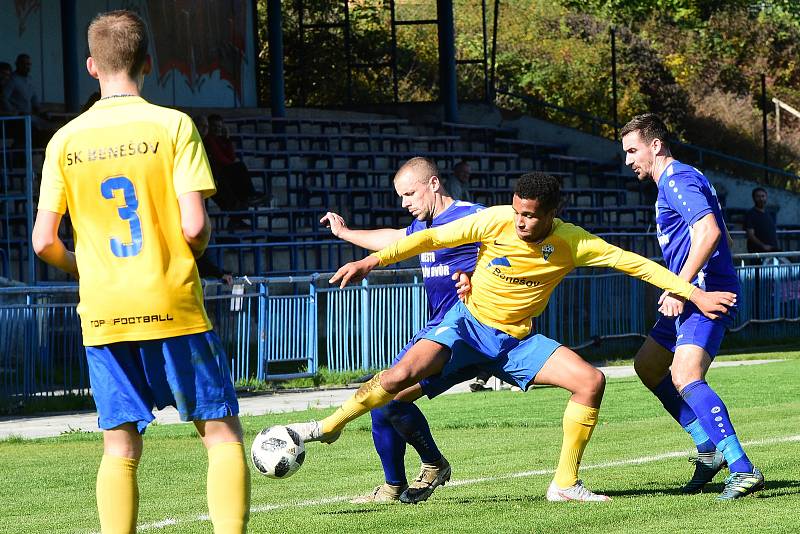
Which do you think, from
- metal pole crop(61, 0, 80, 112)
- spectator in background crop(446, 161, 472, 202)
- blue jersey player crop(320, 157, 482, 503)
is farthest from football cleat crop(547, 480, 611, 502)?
metal pole crop(61, 0, 80, 112)

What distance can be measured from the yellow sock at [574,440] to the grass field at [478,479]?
0.21 meters

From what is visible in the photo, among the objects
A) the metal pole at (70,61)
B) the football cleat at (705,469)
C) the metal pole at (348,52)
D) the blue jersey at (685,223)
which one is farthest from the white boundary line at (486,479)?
the metal pole at (348,52)

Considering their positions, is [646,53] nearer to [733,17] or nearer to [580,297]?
[733,17]

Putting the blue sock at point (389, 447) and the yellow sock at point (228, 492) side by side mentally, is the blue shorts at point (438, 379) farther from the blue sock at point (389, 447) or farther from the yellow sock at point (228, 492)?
the yellow sock at point (228, 492)

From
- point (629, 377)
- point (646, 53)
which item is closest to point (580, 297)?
point (629, 377)

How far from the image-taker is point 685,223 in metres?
8.20

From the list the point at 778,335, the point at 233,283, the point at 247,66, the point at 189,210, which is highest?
the point at 247,66

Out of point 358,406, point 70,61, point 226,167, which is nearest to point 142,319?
point 358,406

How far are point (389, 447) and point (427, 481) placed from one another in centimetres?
29

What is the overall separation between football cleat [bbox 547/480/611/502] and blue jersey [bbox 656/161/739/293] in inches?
53.7

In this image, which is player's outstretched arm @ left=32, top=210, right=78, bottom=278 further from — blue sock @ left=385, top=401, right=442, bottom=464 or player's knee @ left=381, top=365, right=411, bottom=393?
blue sock @ left=385, top=401, right=442, bottom=464

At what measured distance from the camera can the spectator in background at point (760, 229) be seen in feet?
76.4

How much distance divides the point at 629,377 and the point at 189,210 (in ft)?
41.4

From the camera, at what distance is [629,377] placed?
1741 cm
